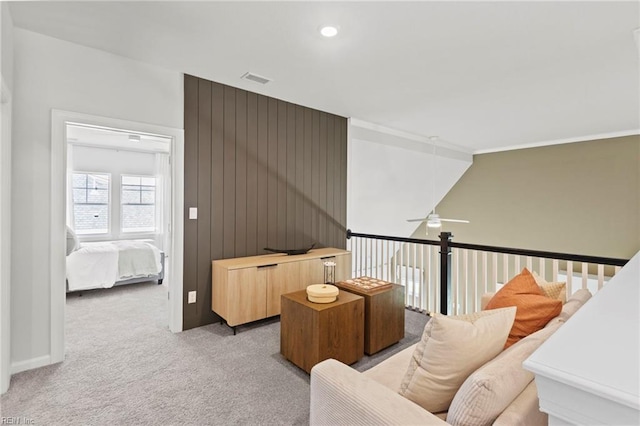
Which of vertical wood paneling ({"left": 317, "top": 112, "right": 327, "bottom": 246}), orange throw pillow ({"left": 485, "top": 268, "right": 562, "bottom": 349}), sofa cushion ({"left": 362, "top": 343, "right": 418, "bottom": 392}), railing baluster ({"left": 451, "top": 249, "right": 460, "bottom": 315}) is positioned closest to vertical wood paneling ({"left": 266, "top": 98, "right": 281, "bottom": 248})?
vertical wood paneling ({"left": 317, "top": 112, "right": 327, "bottom": 246})

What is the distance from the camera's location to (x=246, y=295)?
3078mm

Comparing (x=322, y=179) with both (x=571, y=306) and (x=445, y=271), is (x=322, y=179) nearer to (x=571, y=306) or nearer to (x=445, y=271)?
(x=445, y=271)

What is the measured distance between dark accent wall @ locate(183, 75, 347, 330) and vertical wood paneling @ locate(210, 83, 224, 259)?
0.01 metres

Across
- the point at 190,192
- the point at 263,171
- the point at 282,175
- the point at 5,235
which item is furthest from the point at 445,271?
the point at 5,235

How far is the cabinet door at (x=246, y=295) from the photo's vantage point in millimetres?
2990

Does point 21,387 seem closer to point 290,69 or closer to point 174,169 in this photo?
point 174,169

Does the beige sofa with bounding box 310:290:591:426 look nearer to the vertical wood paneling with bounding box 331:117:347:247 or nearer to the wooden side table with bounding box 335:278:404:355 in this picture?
the wooden side table with bounding box 335:278:404:355

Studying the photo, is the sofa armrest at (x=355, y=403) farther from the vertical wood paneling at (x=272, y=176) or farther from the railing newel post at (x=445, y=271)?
the vertical wood paneling at (x=272, y=176)

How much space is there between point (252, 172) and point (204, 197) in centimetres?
64

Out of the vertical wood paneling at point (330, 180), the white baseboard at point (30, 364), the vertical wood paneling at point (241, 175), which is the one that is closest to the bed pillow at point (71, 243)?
the white baseboard at point (30, 364)

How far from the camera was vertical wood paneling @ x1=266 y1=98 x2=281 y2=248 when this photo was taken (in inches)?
150

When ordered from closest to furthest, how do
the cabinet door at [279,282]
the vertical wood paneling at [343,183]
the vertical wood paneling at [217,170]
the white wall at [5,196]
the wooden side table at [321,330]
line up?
the white wall at [5,196] → the wooden side table at [321,330] → the cabinet door at [279,282] → the vertical wood paneling at [217,170] → the vertical wood paneling at [343,183]

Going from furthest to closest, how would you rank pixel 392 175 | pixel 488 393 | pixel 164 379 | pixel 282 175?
pixel 392 175 < pixel 282 175 < pixel 164 379 < pixel 488 393

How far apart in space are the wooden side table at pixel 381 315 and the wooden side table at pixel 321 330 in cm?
12
